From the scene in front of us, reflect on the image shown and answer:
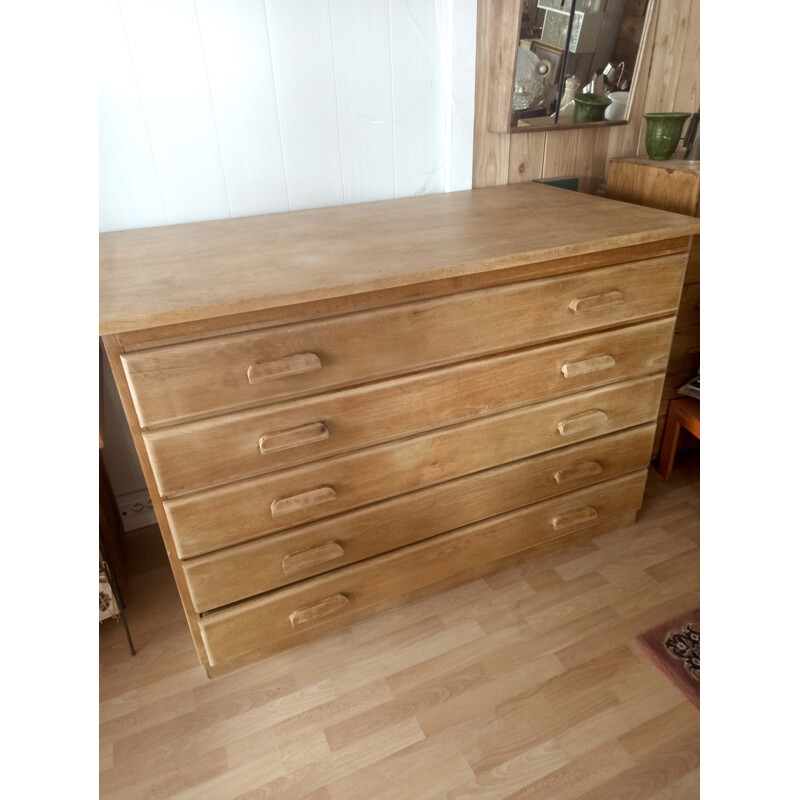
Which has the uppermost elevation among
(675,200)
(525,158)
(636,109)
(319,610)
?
(636,109)

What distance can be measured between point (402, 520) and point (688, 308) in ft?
3.49

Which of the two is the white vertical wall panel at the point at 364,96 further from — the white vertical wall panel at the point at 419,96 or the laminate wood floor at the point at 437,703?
the laminate wood floor at the point at 437,703

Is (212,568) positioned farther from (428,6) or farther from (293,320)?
(428,6)

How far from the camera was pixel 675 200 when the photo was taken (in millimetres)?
1632

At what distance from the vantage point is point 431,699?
1.32 metres

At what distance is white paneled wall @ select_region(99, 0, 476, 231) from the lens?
133cm

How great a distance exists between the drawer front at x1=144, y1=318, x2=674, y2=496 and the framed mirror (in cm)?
72

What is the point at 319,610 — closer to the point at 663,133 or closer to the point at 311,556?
the point at 311,556

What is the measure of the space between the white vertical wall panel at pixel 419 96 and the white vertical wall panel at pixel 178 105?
1.59ft

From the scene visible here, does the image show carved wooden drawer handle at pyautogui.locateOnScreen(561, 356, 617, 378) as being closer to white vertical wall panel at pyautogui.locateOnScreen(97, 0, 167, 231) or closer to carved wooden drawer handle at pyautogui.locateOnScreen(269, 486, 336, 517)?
carved wooden drawer handle at pyautogui.locateOnScreen(269, 486, 336, 517)

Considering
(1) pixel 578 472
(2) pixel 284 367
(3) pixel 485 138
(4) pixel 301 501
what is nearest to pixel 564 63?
(3) pixel 485 138
